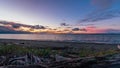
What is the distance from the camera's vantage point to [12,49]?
638 inches

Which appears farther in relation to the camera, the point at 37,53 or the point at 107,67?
the point at 37,53

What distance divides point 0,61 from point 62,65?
546cm

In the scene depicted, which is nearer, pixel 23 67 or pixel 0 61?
pixel 23 67

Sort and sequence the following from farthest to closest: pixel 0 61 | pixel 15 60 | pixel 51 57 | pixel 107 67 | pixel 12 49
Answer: pixel 12 49 < pixel 51 57 < pixel 0 61 < pixel 15 60 < pixel 107 67

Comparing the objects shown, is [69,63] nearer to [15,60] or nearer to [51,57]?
[15,60]

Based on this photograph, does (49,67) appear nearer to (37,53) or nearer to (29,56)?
(29,56)

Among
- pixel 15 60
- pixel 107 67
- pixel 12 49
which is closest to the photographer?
pixel 107 67

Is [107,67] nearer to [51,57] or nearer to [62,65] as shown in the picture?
[62,65]

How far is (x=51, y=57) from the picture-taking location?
13953 millimetres

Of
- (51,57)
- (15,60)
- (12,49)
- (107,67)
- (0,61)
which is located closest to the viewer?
(107,67)

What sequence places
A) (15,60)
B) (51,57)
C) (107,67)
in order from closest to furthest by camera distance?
(107,67) → (15,60) → (51,57)

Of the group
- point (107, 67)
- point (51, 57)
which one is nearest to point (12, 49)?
point (51, 57)

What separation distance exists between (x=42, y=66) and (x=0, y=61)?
5152 millimetres

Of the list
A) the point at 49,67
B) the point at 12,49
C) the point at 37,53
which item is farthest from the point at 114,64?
the point at 12,49
